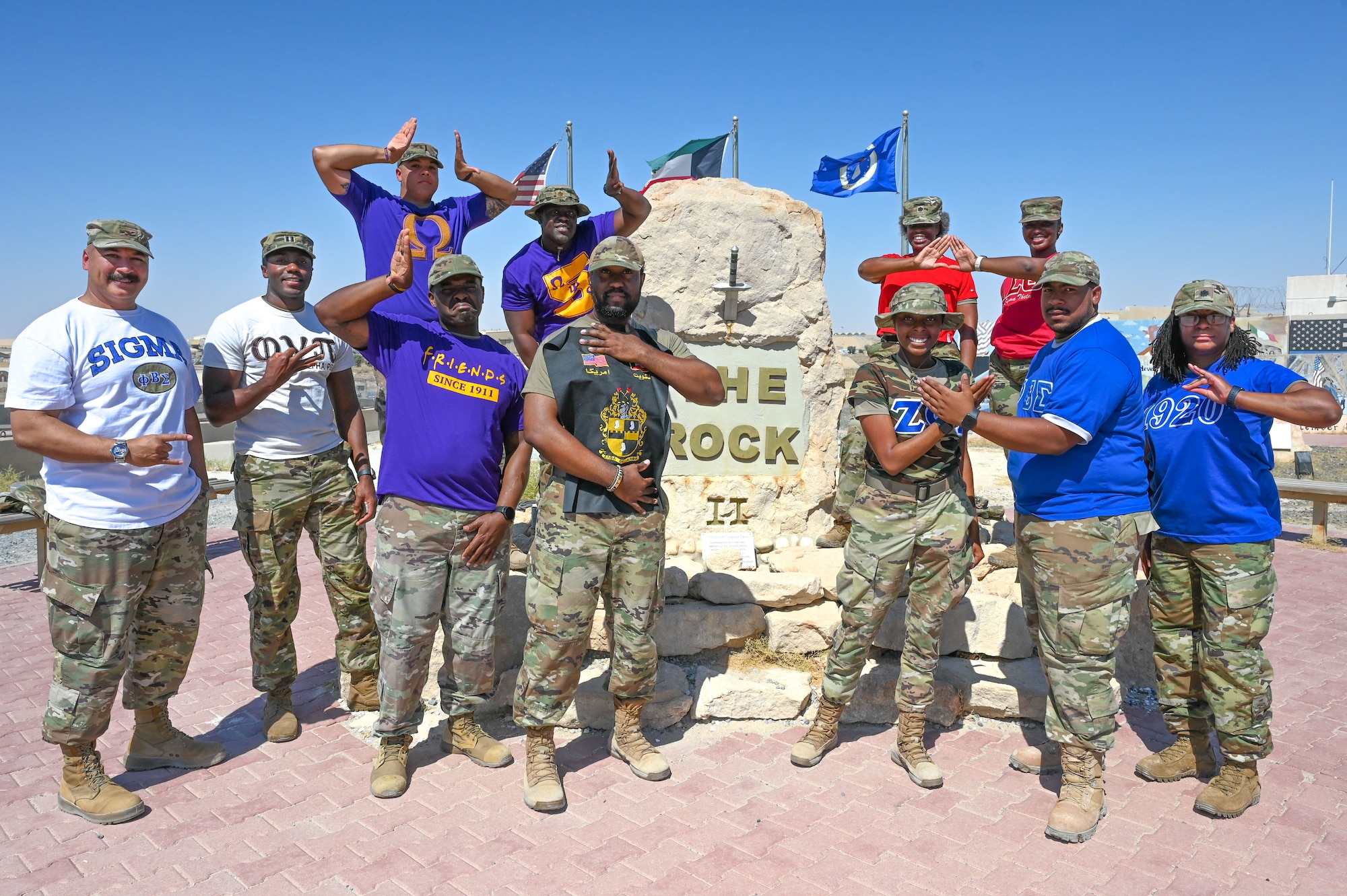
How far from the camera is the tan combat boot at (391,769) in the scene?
11.8 feet

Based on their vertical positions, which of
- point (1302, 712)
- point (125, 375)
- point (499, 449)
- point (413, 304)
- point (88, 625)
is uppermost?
point (413, 304)

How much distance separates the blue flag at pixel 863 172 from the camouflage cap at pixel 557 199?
865 centimetres

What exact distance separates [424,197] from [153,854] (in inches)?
123

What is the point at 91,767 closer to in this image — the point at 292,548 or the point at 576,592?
the point at 292,548

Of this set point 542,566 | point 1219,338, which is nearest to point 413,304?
point 542,566

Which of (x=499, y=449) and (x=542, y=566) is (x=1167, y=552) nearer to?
(x=542, y=566)

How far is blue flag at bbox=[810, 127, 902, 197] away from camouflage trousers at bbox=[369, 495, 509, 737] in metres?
9.96

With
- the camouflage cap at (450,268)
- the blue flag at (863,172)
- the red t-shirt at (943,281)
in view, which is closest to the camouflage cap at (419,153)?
the camouflage cap at (450,268)

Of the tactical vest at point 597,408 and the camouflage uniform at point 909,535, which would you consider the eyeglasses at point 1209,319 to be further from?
the tactical vest at point 597,408

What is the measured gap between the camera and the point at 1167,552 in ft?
12.1

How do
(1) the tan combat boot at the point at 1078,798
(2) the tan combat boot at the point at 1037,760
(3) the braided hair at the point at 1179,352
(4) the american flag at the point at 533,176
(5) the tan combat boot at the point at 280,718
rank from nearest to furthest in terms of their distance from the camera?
(1) the tan combat boot at the point at 1078,798 → (3) the braided hair at the point at 1179,352 → (2) the tan combat boot at the point at 1037,760 → (5) the tan combat boot at the point at 280,718 → (4) the american flag at the point at 533,176

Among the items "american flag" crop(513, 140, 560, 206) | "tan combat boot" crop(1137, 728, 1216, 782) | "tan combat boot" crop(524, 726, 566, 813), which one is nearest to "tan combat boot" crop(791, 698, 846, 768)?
"tan combat boot" crop(524, 726, 566, 813)

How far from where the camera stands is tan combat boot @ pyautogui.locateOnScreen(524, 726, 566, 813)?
11.4ft

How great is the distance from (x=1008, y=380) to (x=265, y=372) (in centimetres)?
403
